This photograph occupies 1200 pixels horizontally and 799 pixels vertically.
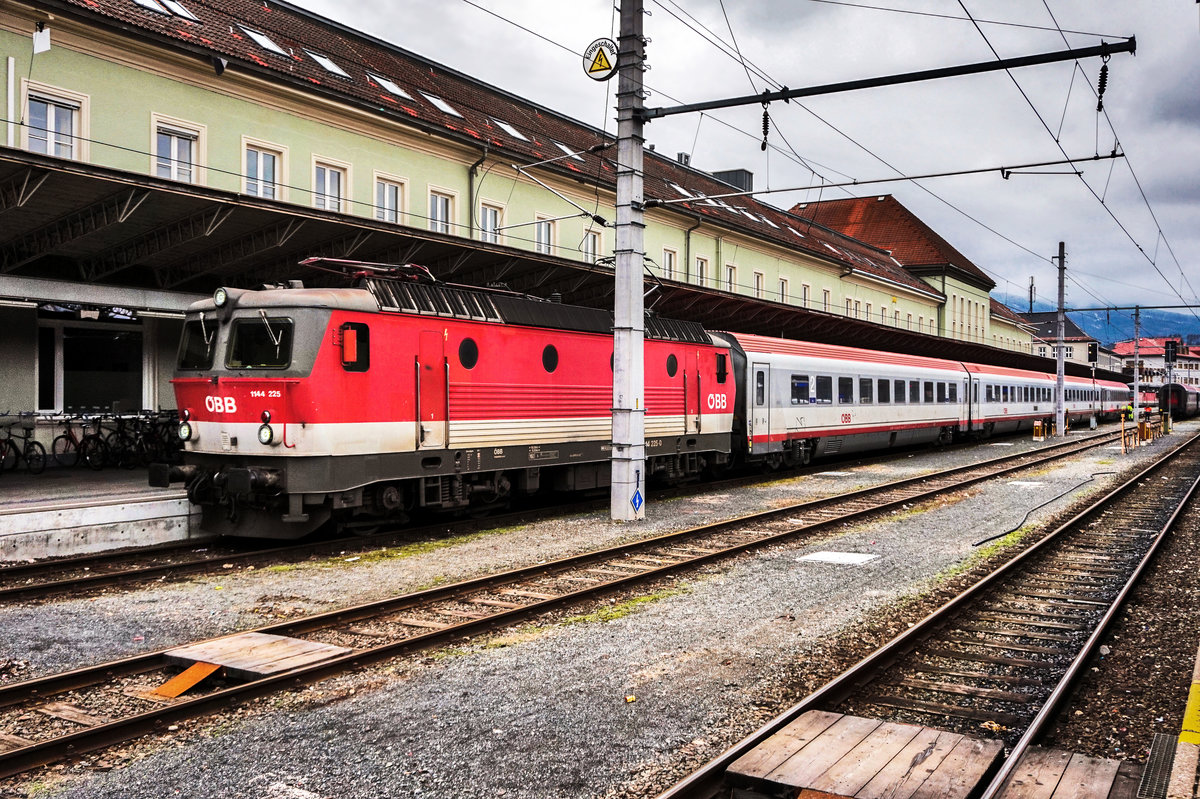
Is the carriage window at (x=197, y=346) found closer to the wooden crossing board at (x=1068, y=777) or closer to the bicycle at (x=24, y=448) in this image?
the bicycle at (x=24, y=448)

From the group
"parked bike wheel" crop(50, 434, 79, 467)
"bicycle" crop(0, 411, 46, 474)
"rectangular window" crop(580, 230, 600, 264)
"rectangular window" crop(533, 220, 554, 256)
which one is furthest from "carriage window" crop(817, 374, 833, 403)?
"bicycle" crop(0, 411, 46, 474)

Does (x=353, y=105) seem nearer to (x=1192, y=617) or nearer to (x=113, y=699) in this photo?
(x=113, y=699)

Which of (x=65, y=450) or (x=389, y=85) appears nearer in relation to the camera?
(x=65, y=450)

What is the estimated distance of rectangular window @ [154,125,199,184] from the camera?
17906 mm

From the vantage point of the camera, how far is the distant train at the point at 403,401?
11.4 metres

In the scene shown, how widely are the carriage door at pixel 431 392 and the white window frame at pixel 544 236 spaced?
14.5 meters

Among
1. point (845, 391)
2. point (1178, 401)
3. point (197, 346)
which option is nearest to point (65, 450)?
point (197, 346)

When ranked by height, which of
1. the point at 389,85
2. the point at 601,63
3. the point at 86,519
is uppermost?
the point at 389,85

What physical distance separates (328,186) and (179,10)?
15.2 ft

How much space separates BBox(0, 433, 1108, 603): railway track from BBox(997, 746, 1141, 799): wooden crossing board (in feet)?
28.6

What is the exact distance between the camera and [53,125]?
16.3 meters

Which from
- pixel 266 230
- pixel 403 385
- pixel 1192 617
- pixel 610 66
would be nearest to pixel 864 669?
pixel 1192 617

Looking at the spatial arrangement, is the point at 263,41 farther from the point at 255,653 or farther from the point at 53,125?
the point at 255,653

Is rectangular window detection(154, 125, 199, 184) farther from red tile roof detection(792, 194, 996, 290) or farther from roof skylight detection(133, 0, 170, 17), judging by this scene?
red tile roof detection(792, 194, 996, 290)
